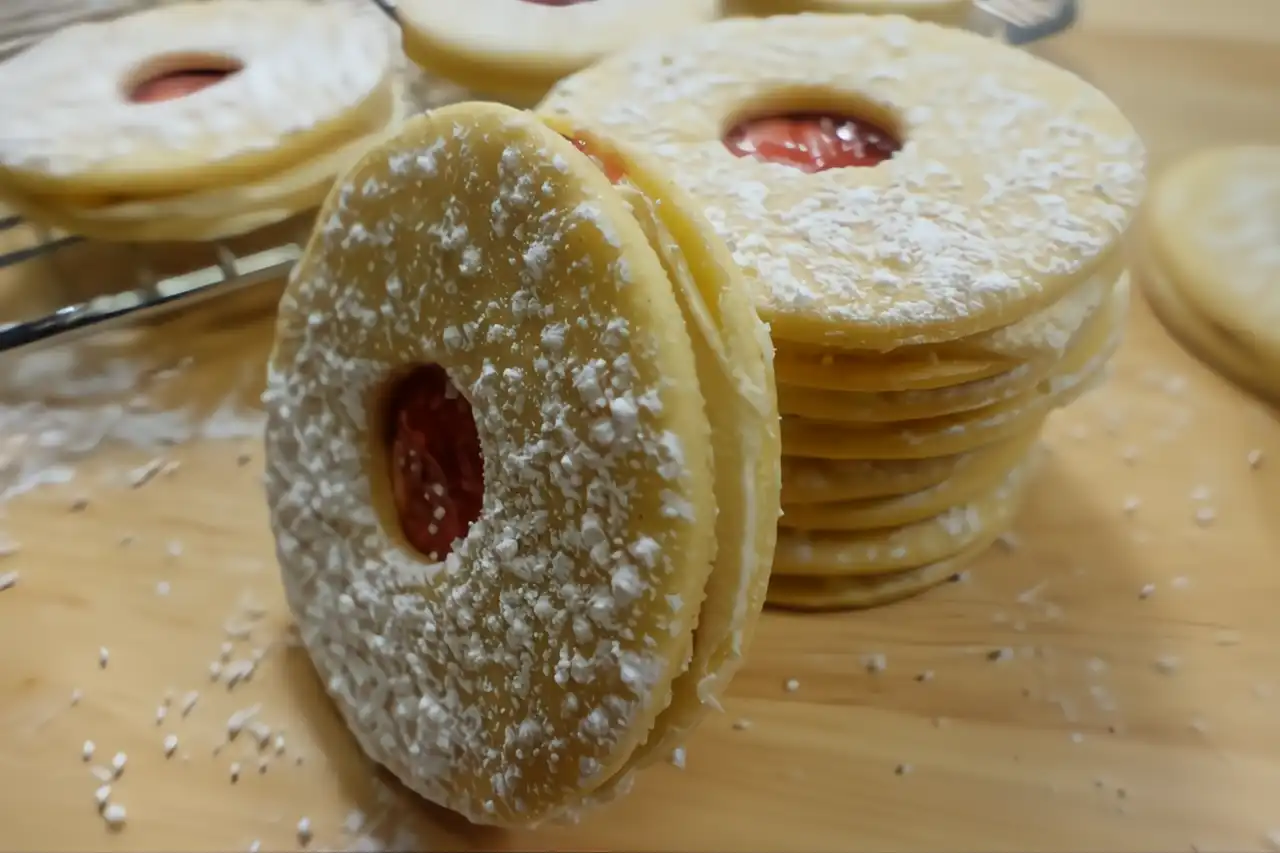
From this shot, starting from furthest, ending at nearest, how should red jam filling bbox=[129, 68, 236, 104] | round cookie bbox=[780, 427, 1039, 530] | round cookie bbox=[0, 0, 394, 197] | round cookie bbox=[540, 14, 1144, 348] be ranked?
1. red jam filling bbox=[129, 68, 236, 104]
2. round cookie bbox=[0, 0, 394, 197]
3. round cookie bbox=[780, 427, 1039, 530]
4. round cookie bbox=[540, 14, 1144, 348]

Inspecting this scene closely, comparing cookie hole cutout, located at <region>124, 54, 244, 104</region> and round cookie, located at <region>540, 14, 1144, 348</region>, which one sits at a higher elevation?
round cookie, located at <region>540, 14, 1144, 348</region>

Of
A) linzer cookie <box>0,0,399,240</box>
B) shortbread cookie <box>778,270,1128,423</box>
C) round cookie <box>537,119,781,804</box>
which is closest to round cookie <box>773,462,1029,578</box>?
shortbread cookie <box>778,270,1128,423</box>

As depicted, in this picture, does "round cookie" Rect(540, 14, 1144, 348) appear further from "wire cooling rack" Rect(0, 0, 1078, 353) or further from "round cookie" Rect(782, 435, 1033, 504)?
"wire cooling rack" Rect(0, 0, 1078, 353)

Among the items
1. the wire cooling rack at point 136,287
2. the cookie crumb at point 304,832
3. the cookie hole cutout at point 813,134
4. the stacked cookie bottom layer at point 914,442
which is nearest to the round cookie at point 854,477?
the stacked cookie bottom layer at point 914,442

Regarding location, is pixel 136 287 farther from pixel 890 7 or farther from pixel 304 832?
pixel 890 7

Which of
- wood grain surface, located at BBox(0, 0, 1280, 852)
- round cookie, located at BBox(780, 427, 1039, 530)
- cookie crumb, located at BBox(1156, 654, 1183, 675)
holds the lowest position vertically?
cookie crumb, located at BBox(1156, 654, 1183, 675)

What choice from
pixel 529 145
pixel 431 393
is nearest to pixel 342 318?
pixel 431 393

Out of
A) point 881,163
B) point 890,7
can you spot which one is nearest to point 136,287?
point 881,163

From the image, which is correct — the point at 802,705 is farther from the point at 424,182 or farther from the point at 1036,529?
the point at 424,182

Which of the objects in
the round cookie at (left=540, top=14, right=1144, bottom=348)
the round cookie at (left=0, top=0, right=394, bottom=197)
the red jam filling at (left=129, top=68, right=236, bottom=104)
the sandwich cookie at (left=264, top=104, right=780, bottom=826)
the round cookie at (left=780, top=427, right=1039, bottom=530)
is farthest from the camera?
the red jam filling at (left=129, top=68, right=236, bottom=104)
